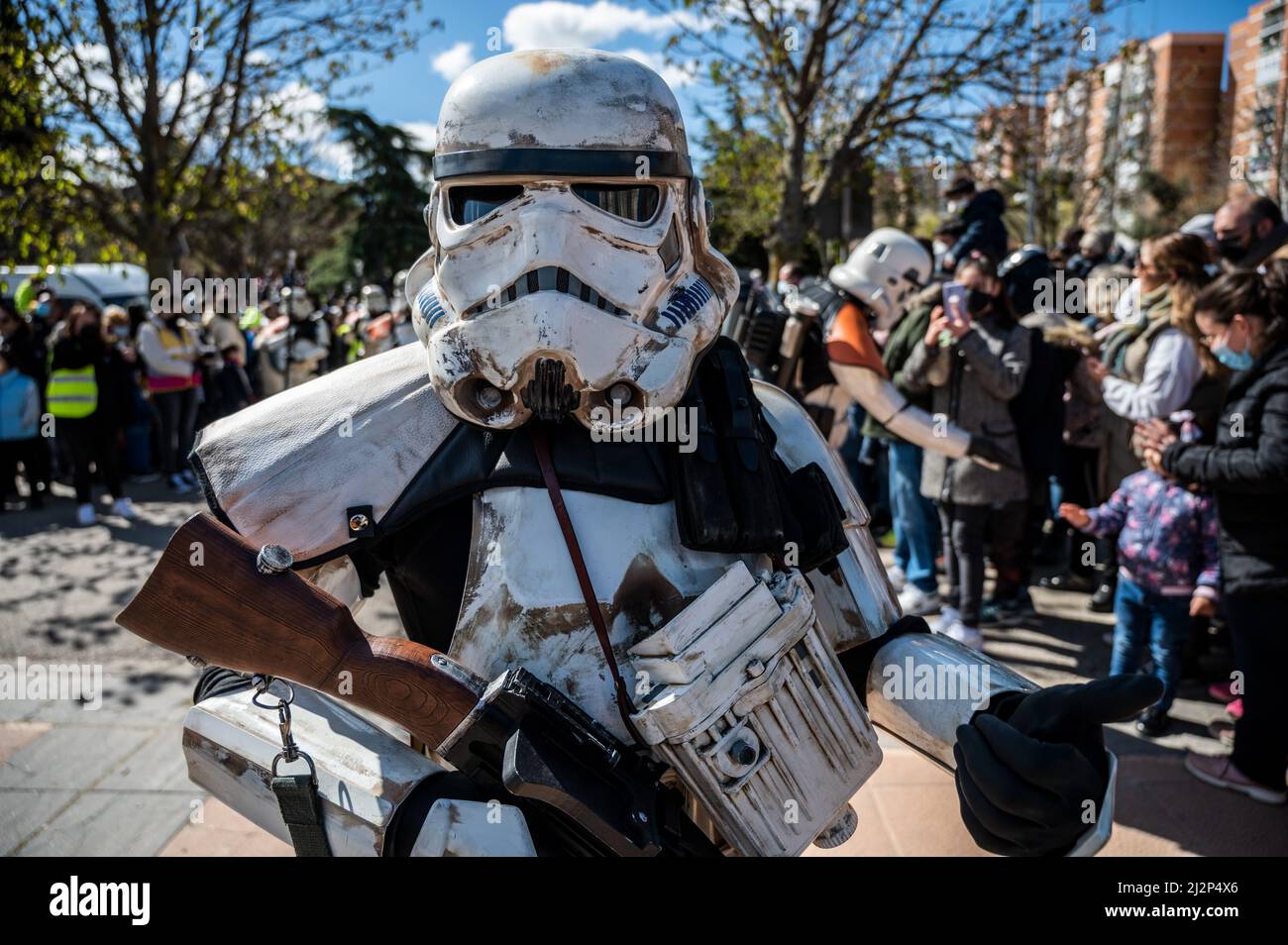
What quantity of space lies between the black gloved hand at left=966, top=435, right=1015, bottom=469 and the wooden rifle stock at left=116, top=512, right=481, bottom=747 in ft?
11.2

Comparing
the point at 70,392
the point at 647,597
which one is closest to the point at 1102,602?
the point at 647,597

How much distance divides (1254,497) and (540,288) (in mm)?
2727

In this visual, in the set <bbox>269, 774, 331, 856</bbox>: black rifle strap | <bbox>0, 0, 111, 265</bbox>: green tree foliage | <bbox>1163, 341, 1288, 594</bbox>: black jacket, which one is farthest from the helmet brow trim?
<bbox>0, 0, 111, 265</bbox>: green tree foliage

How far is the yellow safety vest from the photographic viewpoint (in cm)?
711

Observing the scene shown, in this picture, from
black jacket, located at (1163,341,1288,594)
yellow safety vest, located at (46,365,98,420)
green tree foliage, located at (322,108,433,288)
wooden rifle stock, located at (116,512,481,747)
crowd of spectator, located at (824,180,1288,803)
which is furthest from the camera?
green tree foliage, located at (322,108,433,288)

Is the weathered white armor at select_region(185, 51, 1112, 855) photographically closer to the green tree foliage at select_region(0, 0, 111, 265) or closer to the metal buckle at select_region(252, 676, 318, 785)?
the metal buckle at select_region(252, 676, 318, 785)

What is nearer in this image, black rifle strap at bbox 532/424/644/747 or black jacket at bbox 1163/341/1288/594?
black rifle strap at bbox 532/424/644/747
